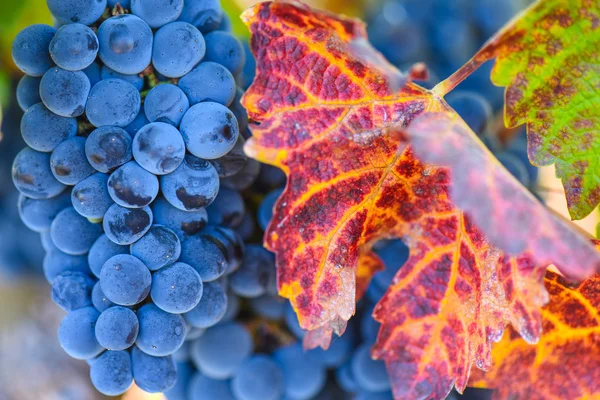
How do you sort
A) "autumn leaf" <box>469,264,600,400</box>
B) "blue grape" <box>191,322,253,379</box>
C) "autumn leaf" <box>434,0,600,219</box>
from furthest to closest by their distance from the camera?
1. "blue grape" <box>191,322,253,379</box>
2. "autumn leaf" <box>469,264,600,400</box>
3. "autumn leaf" <box>434,0,600,219</box>

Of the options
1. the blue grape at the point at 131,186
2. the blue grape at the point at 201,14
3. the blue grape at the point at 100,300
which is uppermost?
the blue grape at the point at 201,14

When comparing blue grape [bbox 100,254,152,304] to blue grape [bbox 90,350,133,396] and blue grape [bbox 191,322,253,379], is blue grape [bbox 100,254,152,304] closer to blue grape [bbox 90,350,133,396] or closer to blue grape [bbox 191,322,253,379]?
blue grape [bbox 90,350,133,396]

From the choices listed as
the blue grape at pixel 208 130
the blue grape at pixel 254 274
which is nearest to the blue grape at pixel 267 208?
the blue grape at pixel 254 274

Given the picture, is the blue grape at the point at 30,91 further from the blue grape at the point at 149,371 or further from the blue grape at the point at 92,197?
the blue grape at the point at 149,371

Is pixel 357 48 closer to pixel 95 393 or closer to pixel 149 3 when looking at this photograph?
pixel 149 3

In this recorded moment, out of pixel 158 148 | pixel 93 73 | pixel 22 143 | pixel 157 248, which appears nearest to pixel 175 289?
pixel 157 248

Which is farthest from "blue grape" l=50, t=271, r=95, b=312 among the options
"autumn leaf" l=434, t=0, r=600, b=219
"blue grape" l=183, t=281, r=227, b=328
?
"autumn leaf" l=434, t=0, r=600, b=219

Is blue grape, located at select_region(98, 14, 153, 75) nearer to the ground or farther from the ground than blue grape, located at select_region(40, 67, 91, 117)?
farther from the ground
